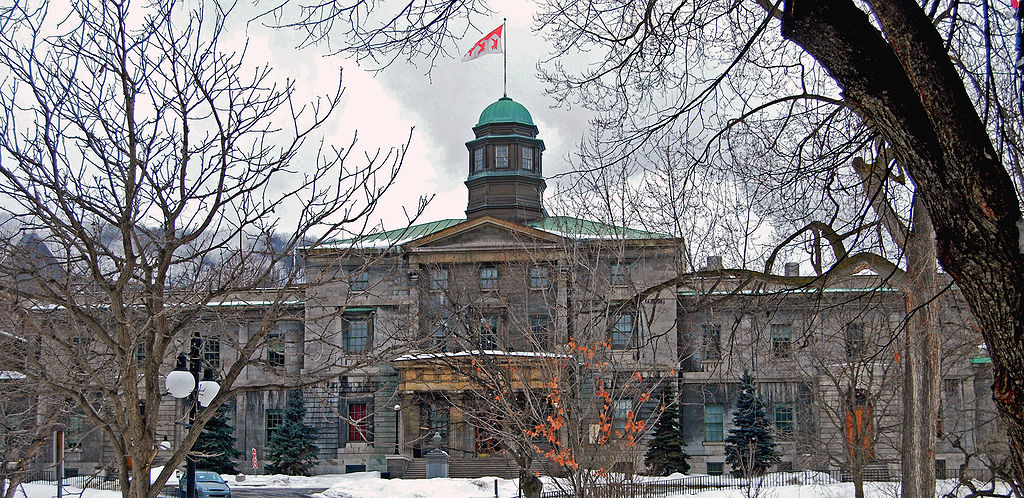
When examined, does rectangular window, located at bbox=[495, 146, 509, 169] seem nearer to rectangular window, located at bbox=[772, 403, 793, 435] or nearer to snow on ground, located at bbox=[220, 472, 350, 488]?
snow on ground, located at bbox=[220, 472, 350, 488]

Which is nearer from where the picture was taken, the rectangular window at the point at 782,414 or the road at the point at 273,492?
the road at the point at 273,492

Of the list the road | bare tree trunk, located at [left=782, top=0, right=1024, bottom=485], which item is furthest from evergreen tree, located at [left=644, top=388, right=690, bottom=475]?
bare tree trunk, located at [left=782, top=0, right=1024, bottom=485]

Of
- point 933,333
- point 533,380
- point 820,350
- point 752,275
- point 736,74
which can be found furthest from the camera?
point 533,380

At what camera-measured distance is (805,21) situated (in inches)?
211

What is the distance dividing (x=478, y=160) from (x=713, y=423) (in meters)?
18.6

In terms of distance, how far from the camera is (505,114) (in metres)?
53.5

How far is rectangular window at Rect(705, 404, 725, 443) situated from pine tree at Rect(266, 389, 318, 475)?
18.8 m

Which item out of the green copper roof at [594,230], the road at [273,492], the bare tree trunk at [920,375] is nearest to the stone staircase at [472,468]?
the road at [273,492]

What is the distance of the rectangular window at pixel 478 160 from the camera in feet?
176

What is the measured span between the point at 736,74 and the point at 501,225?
35195 millimetres

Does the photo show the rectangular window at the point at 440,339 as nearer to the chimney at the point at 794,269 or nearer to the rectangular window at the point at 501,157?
the chimney at the point at 794,269

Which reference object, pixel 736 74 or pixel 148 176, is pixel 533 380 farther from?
pixel 148 176

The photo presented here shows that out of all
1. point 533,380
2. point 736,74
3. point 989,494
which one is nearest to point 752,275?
point 736,74

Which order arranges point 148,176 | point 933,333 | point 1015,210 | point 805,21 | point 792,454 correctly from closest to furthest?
point 1015,210
point 805,21
point 148,176
point 933,333
point 792,454
